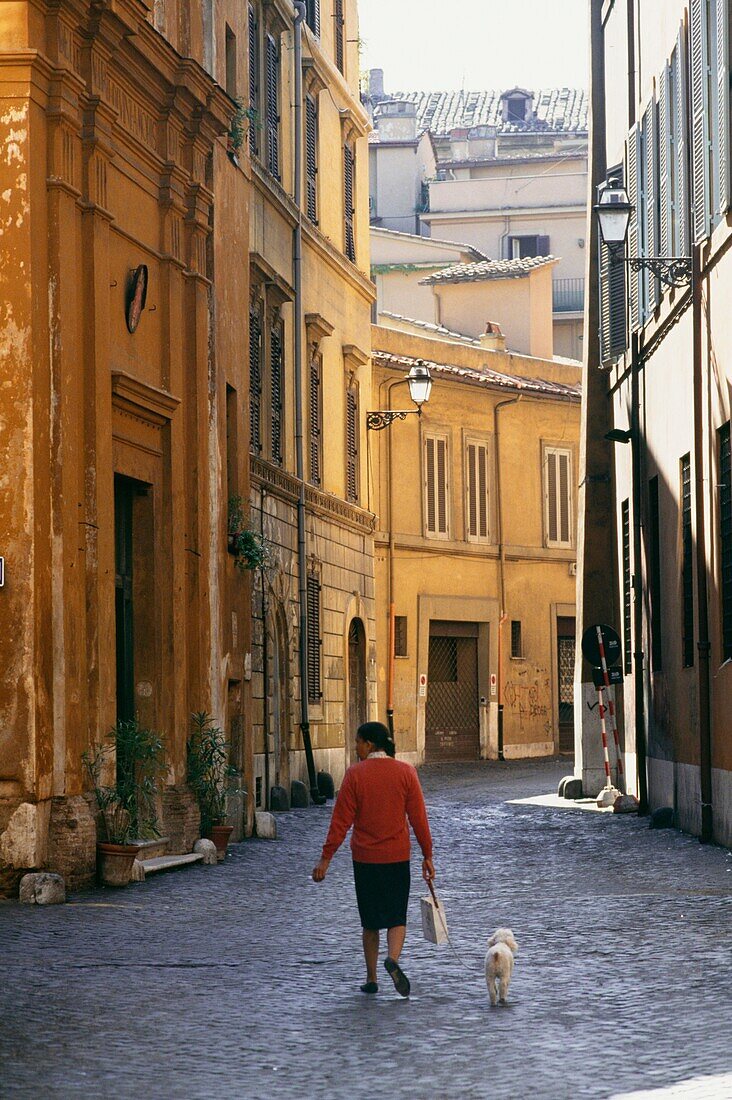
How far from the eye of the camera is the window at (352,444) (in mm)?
32750

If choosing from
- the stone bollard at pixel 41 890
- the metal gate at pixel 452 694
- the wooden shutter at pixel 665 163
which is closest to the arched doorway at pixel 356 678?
the metal gate at pixel 452 694

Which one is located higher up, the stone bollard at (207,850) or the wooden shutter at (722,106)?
the wooden shutter at (722,106)

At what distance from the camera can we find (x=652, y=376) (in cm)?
2261

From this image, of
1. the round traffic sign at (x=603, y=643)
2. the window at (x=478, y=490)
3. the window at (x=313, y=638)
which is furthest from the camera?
the window at (x=478, y=490)

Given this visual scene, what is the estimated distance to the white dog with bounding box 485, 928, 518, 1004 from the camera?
9.19 metres

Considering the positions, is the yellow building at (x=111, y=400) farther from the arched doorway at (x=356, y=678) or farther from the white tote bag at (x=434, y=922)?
the arched doorway at (x=356, y=678)

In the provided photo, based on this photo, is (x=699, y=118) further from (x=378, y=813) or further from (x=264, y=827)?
(x=378, y=813)

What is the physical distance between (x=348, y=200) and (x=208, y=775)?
55.3 feet

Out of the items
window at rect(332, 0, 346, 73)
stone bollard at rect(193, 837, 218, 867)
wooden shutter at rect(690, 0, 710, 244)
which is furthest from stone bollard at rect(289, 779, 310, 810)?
window at rect(332, 0, 346, 73)

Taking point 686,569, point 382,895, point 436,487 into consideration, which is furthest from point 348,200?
point 382,895

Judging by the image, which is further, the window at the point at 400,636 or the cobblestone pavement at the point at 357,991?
the window at the point at 400,636

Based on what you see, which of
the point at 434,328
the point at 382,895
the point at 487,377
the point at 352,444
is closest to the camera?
the point at 382,895

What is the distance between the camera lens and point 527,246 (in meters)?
60.9

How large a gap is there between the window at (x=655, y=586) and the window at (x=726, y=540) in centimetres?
416
